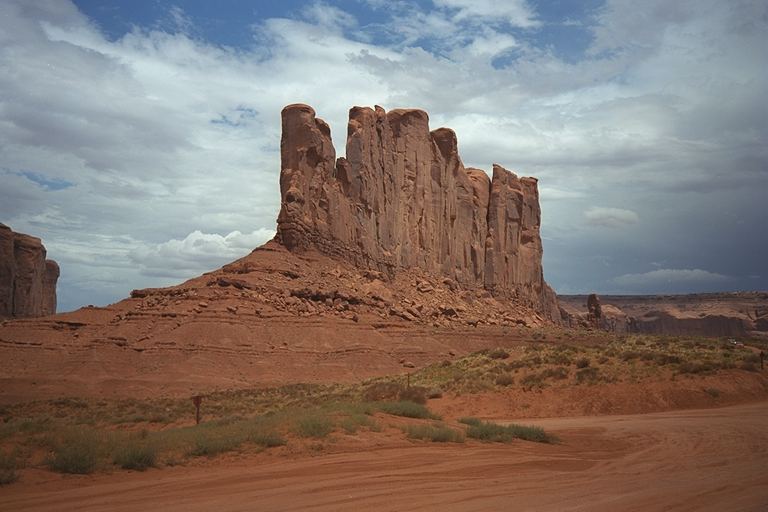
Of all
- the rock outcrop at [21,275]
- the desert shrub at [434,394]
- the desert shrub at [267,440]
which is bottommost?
the desert shrub at [434,394]

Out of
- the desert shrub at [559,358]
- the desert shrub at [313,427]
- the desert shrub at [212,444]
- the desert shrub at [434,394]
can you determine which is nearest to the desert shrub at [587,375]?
the desert shrub at [559,358]

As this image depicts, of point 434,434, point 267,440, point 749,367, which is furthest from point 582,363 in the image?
point 267,440

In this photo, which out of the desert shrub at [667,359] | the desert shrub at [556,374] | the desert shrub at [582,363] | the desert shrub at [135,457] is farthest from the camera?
the desert shrub at [582,363]

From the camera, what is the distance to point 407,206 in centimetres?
7275

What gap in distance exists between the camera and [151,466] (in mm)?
12141

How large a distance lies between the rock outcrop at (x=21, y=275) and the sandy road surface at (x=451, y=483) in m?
90.6

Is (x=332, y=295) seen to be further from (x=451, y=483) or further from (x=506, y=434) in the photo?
(x=451, y=483)

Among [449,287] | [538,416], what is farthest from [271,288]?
[538,416]

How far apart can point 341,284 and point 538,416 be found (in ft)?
111

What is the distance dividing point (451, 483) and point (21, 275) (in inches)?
3957

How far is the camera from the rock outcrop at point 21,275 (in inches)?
3588

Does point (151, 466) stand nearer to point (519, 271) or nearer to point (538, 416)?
point (538, 416)

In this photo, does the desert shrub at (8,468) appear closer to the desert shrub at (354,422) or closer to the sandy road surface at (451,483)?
the sandy road surface at (451,483)

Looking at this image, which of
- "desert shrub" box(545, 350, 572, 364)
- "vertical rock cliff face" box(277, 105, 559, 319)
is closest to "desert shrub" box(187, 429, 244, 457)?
"desert shrub" box(545, 350, 572, 364)
